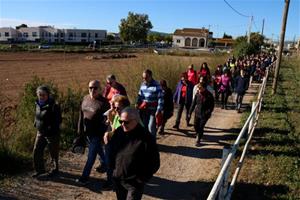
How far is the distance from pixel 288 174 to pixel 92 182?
3865 millimetres

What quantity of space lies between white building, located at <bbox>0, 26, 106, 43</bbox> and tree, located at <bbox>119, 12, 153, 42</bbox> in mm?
27199

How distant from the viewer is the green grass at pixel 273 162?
6.75m

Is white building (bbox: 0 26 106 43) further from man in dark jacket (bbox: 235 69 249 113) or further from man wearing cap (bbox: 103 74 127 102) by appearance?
man wearing cap (bbox: 103 74 127 102)

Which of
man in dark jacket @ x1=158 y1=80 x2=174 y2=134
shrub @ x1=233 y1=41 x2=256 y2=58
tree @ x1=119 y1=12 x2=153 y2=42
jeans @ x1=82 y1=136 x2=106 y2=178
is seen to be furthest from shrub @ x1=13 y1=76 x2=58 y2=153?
tree @ x1=119 y1=12 x2=153 y2=42

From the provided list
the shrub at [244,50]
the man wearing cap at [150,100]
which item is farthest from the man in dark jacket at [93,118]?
the shrub at [244,50]

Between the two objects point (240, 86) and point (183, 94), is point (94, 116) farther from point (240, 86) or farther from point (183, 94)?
point (240, 86)

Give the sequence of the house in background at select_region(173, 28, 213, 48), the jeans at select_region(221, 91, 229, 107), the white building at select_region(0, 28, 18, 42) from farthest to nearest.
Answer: the white building at select_region(0, 28, 18, 42)
the house in background at select_region(173, 28, 213, 48)
the jeans at select_region(221, 91, 229, 107)

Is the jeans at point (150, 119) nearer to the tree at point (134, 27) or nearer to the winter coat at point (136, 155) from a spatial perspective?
the winter coat at point (136, 155)

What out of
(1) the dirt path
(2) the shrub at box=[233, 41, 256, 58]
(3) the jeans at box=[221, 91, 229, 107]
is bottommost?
(1) the dirt path

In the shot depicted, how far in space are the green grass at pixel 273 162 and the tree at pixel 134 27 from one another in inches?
3465

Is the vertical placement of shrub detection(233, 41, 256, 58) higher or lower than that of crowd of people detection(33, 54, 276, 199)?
higher

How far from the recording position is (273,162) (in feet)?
27.1

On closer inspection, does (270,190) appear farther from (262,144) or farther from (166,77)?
(166,77)

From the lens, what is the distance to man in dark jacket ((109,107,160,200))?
14.5 feet
